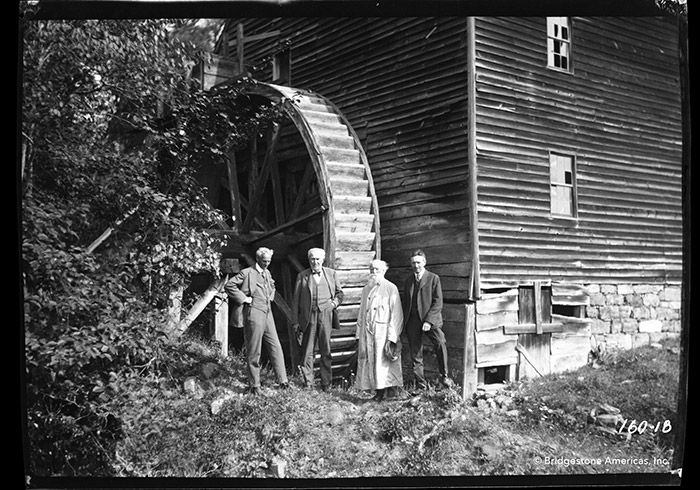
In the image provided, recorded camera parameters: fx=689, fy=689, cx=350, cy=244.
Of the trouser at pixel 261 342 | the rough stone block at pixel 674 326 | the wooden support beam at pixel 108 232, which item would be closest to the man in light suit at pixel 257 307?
the trouser at pixel 261 342

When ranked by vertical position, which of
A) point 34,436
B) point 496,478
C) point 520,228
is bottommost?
point 496,478

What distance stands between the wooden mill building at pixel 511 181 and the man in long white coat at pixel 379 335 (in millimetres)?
153

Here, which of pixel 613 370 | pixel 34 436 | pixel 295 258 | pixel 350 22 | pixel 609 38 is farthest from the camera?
pixel 350 22

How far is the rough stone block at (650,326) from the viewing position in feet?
21.8

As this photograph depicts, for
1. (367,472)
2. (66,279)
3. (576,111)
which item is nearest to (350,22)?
(576,111)

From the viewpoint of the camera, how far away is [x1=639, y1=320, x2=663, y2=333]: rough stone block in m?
6.64

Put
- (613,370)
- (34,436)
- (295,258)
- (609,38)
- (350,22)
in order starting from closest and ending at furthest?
1. (34,436)
2. (613,370)
3. (609,38)
4. (295,258)
5. (350,22)

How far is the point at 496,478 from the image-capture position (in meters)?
5.87

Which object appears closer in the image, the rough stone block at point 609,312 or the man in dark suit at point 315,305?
the man in dark suit at point 315,305

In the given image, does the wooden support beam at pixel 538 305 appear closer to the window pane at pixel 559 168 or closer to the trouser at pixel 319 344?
the window pane at pixel 559 168

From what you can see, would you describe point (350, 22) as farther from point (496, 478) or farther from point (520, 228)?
point (496, 478)

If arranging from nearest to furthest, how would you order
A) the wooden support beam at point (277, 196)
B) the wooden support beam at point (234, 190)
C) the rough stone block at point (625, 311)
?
the rough stone block at point (625, 311)
the wooden support beam at point (234, 190)
the wooden support beam at point (277, 196)

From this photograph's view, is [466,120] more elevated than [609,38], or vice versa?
[609,38]

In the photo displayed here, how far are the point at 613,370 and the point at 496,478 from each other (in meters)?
1.72
